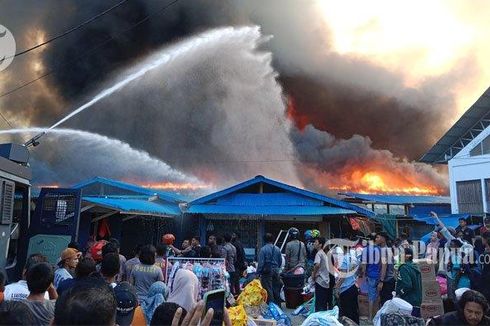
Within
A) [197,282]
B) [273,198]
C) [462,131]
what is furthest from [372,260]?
[462,131]

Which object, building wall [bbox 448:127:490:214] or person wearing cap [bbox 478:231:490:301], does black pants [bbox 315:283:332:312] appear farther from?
building wall [bbox 448:127:490:214]

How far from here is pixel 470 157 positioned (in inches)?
856

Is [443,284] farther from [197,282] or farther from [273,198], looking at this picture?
[273,198]

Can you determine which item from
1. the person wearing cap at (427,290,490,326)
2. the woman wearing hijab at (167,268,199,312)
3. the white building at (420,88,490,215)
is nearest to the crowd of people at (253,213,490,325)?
the person wearing cap at (427,290,490,326)

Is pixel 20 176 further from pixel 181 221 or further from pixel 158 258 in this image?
pixel 181 221

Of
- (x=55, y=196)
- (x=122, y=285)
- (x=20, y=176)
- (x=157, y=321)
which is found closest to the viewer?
(x=157, y=321)

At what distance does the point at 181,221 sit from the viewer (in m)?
17.0

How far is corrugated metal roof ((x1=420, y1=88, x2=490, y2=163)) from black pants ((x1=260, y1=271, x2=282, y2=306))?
695 inches

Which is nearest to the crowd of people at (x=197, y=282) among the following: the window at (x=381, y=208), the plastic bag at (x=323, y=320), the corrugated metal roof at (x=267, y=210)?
the plastic bag at (x=323, y=320)

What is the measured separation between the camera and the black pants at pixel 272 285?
29.7ft

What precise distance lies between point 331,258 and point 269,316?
80.1 inches

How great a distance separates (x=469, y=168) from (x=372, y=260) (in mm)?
17310

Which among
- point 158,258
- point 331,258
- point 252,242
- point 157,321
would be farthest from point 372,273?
point 252,242

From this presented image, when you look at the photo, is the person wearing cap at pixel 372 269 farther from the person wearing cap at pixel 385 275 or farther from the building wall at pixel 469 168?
the building wall at pixel 469 168
